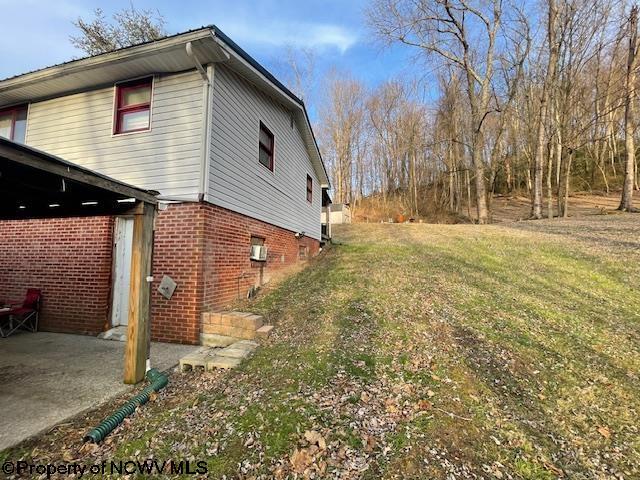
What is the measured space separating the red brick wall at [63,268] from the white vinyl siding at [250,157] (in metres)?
2.56

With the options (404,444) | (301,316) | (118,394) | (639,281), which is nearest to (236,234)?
(301,316)

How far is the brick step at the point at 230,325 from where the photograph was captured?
18.2 ft

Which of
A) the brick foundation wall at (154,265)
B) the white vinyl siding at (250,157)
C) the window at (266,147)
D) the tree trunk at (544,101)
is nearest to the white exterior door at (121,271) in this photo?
the brick foundation wall at (154,265)

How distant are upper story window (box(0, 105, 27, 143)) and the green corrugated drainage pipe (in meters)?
7.29

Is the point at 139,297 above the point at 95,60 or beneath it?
beneath

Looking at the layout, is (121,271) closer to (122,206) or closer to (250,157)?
(122,206)

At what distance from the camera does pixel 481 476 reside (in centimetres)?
248

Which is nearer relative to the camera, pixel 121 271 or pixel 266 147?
pixel 121 271

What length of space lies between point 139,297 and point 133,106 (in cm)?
452

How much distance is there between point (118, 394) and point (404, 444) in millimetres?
3181

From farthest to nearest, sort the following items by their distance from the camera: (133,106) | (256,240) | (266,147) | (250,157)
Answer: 1. (266,147)
2. (256,240)
3. (250,157)
4. (133,106)

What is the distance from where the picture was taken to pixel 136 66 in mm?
6270

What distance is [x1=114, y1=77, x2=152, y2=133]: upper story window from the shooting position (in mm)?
6605

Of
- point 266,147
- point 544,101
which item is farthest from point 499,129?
point 266,147
